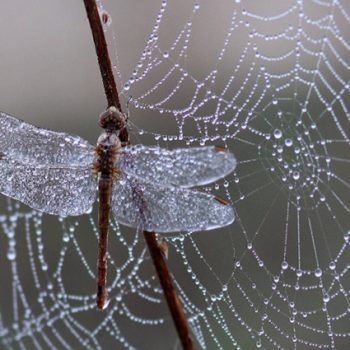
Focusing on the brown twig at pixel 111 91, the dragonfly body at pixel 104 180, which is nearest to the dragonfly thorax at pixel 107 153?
the dragonfly body at pixel 104 180

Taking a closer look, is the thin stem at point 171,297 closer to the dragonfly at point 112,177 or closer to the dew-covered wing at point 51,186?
the dragonfly at point 112,177

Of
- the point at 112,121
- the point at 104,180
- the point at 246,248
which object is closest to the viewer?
the point at 112,121

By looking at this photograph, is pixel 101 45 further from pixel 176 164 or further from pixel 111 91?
pixel 176 164

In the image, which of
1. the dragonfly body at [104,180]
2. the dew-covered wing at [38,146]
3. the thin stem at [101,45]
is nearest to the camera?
the thin stem at [101,45]

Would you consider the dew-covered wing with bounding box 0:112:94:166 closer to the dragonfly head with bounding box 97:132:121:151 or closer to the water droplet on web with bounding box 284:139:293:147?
the dragonfly head with bounding box 97:132:121:151

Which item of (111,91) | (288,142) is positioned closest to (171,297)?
(111,91)
